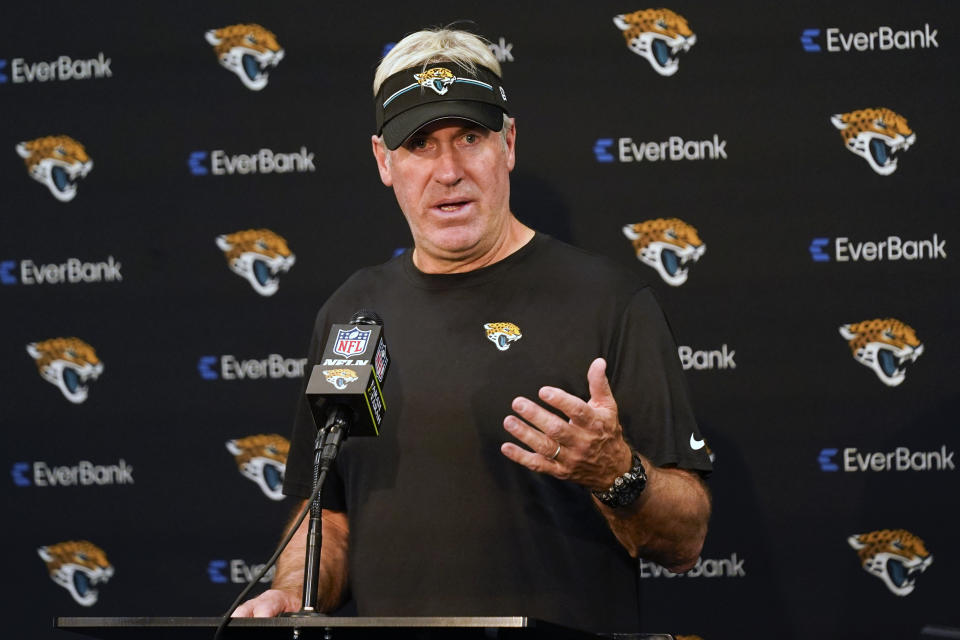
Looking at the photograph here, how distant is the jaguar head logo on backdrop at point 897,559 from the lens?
10.1 feet

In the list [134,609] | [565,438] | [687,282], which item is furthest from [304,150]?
[565,438]

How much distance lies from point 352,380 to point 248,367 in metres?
1.91

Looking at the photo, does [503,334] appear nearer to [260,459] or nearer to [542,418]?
[542,418]

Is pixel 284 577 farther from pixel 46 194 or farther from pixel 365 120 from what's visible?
pixel 46 194

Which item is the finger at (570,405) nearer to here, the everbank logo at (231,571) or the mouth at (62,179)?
the everbank logo at (231,571)

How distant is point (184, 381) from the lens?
3.42 metres

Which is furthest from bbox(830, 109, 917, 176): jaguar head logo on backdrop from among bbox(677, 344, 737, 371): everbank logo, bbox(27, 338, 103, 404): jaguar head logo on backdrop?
bbox(27, 338, 103, 404): jaguar head logo on backdrop

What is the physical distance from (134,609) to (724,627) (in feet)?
5.74

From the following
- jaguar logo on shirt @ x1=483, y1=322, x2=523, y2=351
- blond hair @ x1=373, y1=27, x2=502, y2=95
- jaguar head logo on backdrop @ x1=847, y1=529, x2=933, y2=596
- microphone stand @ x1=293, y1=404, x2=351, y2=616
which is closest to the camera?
microphone stand @ x1=293, y1=404, x2=351, y2=616

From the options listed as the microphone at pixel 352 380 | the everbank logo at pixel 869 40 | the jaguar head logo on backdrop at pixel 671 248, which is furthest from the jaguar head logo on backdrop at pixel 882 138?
the microphone at pixel 352 380

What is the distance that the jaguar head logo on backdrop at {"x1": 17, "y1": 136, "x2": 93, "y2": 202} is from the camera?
3502 mm

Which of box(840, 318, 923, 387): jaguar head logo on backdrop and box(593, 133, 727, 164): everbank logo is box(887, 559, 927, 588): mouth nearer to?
→ box(840, 318, 923, 387): jaguar head logo on backdrop

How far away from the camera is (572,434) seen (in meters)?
1.64

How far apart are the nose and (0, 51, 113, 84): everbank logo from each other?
5.44 feet
